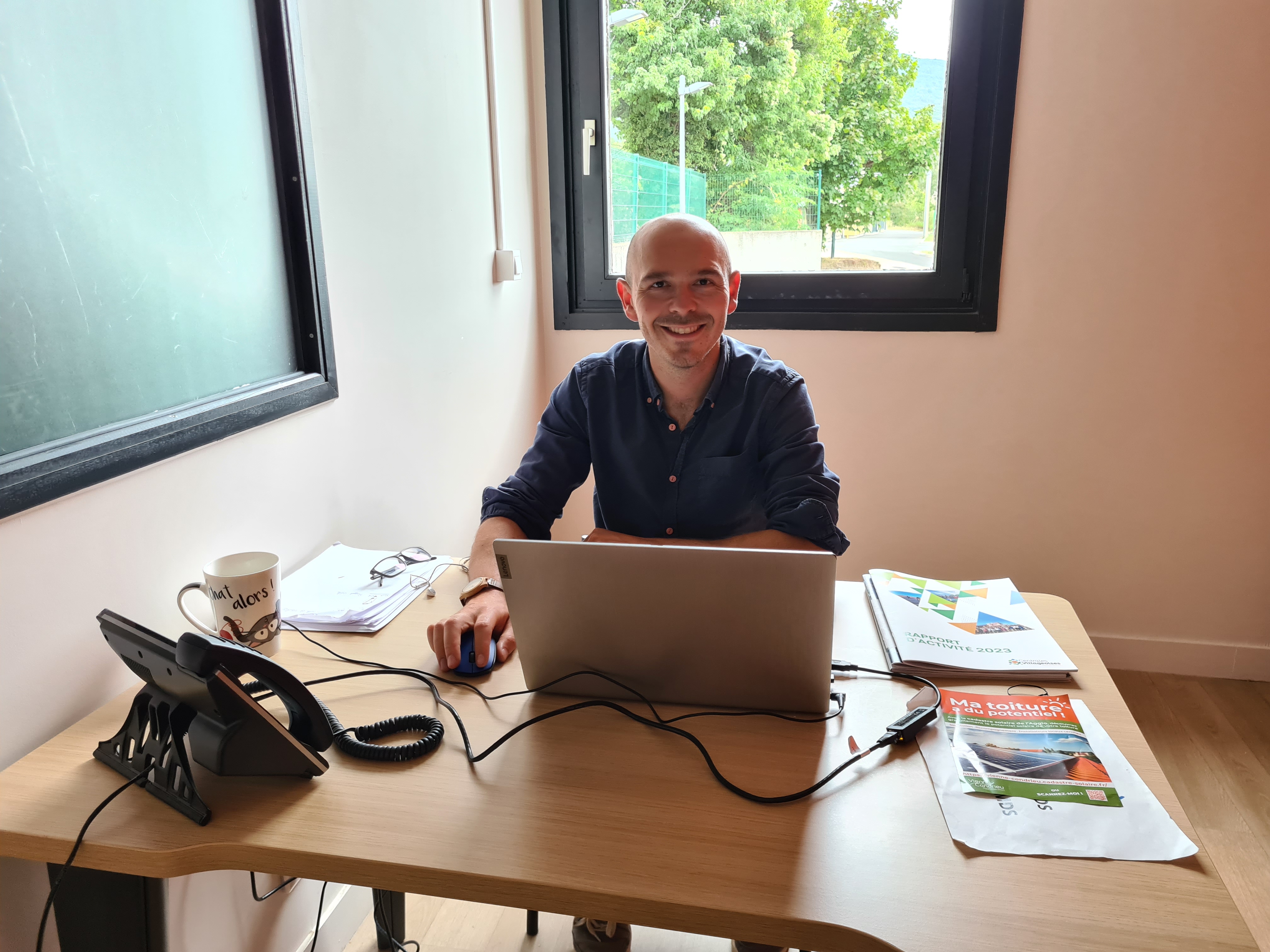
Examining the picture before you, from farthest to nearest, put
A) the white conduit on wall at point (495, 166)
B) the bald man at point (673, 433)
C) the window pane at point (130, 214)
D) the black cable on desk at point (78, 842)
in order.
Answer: the white conduit on wall at point (495, 166)
the bald man at point (673, 433)
the window pane at point (130, 214)
the black cable on desk at point (78, 842)

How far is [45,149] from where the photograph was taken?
0.94 metres

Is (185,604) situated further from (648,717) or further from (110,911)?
(648,717)

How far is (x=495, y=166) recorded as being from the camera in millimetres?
2223

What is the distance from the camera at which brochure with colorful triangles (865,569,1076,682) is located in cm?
106

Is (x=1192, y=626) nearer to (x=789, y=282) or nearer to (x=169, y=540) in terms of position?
(x=789, y=282)

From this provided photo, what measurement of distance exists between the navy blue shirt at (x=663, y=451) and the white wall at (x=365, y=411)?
336 millimetres

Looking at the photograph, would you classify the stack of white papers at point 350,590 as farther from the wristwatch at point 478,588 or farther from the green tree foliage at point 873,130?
the green tree foliage at point 873,130

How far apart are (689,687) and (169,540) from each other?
29.1 inches

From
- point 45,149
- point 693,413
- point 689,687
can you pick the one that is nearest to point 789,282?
point 693,413

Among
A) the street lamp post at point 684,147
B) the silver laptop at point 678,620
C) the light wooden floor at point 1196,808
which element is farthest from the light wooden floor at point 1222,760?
the street lamp post at point 684,147

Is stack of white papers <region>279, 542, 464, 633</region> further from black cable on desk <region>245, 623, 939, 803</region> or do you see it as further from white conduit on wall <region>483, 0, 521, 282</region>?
white conduit on wall <region>483, 0, 521, 282</region>

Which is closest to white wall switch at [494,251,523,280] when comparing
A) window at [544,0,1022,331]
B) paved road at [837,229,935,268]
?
window at [544,0,1022,331]

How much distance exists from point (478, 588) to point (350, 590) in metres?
0.25

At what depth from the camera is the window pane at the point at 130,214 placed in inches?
36.4
